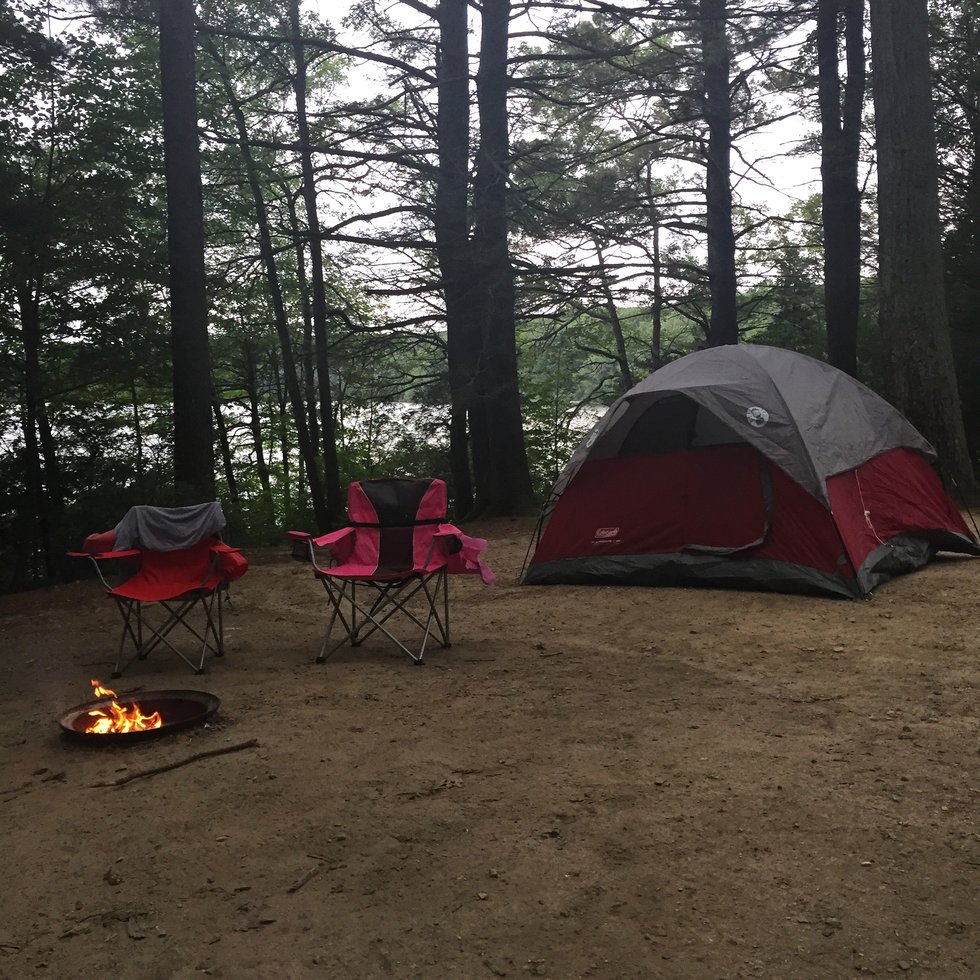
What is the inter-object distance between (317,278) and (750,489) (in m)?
9.06

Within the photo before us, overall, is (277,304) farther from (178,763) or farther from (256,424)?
(178,763)

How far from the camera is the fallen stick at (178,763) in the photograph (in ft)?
9.96

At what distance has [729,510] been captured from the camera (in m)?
6.02

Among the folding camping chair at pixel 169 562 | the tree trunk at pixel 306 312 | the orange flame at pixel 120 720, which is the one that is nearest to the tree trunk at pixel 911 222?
the folding camping chair at pixel 169 562

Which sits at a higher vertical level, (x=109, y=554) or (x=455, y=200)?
(x=455, y=200)

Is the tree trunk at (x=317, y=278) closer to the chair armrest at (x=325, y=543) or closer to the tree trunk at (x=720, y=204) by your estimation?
the tree trunk at (x=720, y=204)

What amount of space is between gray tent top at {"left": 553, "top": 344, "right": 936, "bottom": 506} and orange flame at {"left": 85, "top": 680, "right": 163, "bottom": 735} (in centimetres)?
354

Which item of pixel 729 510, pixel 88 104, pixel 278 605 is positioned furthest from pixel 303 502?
pixel 729 510

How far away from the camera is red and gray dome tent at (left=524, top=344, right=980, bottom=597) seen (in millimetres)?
5680

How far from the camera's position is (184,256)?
843 cm

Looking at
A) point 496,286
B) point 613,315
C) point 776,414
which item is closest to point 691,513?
point 776,414

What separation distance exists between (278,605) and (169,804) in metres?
3.56

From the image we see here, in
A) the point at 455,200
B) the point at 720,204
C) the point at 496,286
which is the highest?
the point at 720,204

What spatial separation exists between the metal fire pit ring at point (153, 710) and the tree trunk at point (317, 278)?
6.70 meters
